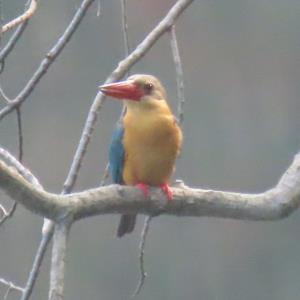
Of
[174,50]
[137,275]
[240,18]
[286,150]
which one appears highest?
[240,18]

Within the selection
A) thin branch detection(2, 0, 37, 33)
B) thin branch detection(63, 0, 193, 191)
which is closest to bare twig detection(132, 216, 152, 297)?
thin branch detection(63, 0, 193, 191)

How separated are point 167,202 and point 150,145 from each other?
425 millimetres

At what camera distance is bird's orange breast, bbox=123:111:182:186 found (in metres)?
2.98

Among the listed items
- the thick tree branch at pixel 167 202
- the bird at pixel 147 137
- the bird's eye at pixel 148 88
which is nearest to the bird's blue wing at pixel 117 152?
the bird at pixel 147 137

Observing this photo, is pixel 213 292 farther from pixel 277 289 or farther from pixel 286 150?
pixel 286 150

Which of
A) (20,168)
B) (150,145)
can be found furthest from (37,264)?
(150,145)

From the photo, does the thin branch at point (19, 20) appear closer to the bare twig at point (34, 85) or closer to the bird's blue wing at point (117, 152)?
the bare twig at point (34, 85)

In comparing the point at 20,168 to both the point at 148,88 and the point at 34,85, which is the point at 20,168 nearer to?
the point at 34,85

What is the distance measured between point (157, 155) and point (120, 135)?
112mm

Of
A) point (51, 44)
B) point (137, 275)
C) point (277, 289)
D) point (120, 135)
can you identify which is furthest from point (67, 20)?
point (120, 135)

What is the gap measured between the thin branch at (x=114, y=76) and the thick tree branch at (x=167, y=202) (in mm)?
153

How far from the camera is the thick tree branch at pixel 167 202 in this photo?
2.15 metres

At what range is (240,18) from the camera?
5.77m

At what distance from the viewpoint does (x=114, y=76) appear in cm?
278
